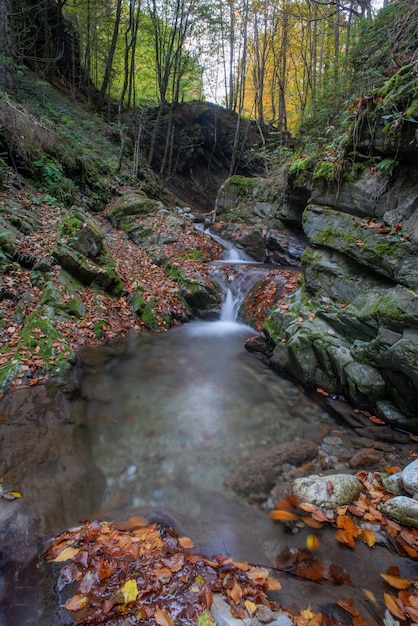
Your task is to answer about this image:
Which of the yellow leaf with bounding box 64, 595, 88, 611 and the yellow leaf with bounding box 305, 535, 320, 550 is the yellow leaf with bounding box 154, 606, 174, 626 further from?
the yellow leaf with bounding box 305, 535, 320, 550

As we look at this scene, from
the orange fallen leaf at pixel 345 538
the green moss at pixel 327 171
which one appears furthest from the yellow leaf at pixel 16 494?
the green moss at pixel 327 171

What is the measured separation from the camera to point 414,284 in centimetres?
405

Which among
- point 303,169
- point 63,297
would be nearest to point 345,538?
point 63,297

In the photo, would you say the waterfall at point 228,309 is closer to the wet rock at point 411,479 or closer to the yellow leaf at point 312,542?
the wet rock at point 411,479

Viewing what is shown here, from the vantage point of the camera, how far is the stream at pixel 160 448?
236 cm

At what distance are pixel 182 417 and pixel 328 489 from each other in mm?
2242

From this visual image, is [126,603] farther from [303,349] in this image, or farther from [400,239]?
[400,239]

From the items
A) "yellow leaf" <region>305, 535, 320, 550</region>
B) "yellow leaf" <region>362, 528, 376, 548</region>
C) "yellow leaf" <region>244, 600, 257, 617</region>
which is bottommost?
"yellow leaf" <region>305, 535, 320, 550</region>

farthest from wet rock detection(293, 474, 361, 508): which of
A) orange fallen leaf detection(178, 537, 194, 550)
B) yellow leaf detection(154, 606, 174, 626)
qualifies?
yellow leaf detection(154, 606, 174, 626)

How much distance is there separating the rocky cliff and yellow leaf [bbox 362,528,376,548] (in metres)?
1.99

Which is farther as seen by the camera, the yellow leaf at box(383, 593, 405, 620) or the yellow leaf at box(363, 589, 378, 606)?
the yellow leaf at box(363, 589, 378, 606)

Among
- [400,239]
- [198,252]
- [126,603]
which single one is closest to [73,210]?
[198,252]

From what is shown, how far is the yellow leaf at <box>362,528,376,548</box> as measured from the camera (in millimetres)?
2530

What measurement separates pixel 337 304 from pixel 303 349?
1.00 m
